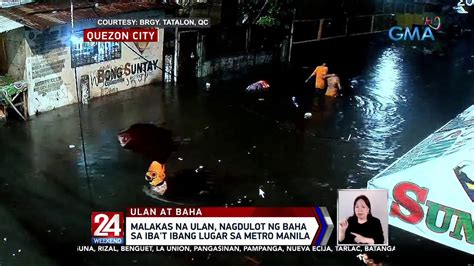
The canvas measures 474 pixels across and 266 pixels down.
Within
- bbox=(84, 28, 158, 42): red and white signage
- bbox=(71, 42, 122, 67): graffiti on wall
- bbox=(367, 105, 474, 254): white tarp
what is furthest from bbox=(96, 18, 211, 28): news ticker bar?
bbox=(367, 105, 474, 254): white tarp

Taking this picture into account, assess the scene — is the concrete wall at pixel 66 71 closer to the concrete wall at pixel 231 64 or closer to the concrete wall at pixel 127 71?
the concrete wall at pixel 127 71

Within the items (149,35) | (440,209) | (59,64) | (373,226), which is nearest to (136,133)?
(59,64)

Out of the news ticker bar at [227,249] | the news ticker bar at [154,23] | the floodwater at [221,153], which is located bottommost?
the floodwater at [221,153]

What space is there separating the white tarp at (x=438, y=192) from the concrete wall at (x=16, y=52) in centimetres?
1045

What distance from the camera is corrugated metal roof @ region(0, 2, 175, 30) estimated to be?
1276 cm

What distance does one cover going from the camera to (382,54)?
1005 inches

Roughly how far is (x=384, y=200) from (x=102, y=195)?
18.3 ft

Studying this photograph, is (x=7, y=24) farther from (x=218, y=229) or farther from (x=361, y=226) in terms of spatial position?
(x=361, y=226)

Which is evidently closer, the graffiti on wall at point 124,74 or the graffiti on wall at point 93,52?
the graffiti on wall at point 93,52

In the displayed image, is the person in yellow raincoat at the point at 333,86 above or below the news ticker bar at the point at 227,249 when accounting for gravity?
above

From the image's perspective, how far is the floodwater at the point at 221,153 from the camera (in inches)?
321

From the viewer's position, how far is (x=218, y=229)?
7262mm

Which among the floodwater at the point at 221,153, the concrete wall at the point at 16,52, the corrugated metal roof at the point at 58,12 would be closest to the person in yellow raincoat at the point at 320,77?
the floodwater at the point at 221,153

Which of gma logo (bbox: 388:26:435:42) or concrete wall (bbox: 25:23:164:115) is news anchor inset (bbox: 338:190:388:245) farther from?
gma logo (bbox: 388:26:435:42)
